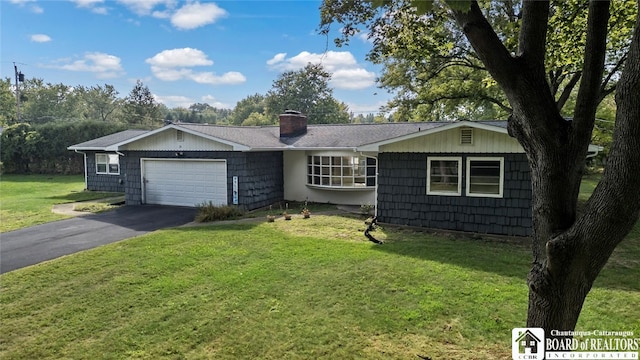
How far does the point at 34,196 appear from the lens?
18656mm

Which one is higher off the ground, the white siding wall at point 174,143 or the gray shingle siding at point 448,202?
the white siding wall at point 174,143

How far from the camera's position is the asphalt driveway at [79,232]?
856 centimetres

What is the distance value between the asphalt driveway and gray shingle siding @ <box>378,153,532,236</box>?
678cm

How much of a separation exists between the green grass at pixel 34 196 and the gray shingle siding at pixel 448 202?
36.6 ft

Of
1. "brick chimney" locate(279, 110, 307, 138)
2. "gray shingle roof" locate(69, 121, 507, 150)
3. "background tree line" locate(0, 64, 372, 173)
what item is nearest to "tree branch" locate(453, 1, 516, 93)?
"gray shingle roof" locate(69, 121, 507, 150)

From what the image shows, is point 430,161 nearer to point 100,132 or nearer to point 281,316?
point 281,316

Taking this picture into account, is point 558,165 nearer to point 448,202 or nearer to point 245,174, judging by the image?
point 448,202

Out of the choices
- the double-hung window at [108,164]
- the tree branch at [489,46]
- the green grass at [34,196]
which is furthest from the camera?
the double-hung window at [108,164]

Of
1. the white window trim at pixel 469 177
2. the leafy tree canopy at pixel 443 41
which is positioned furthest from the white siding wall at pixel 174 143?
the white window trim at pixel 469 177

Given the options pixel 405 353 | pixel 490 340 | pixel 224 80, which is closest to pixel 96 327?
pixel 405 353

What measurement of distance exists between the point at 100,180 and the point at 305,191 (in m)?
12.5

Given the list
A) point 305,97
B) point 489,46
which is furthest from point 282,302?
point 305,97

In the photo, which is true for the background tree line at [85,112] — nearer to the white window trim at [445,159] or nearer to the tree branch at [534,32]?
the white window trim at [445,159]

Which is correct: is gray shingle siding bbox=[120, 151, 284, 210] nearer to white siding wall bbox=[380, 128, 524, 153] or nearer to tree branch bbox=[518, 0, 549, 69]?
white siding wall bbox=[380, 128, 524, 153]
